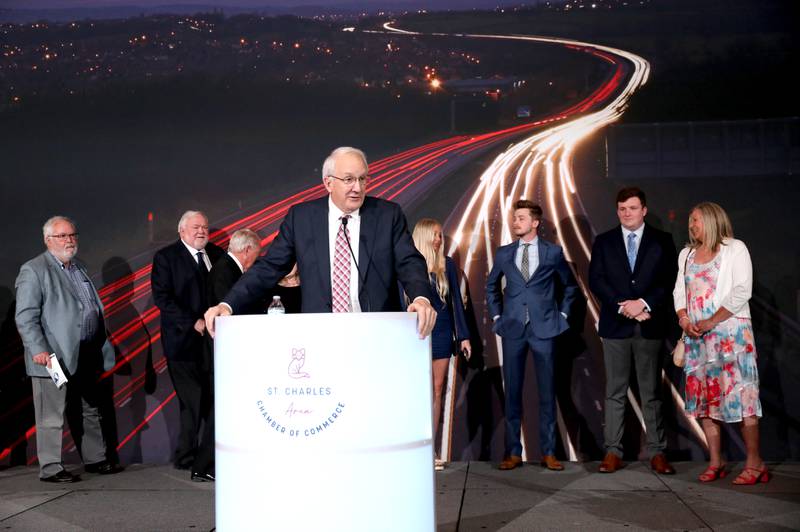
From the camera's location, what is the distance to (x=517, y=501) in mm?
5098

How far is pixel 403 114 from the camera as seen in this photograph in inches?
289

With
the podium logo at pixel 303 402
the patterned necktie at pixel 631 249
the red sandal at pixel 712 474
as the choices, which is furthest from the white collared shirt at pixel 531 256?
the podium logo at pixel 303 402

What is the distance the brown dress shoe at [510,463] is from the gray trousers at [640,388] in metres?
0.62

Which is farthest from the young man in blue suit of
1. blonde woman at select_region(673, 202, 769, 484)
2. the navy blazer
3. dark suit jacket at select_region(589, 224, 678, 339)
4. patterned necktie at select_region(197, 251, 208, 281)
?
patterned necktie at select_region(197, 251, 208, 281)

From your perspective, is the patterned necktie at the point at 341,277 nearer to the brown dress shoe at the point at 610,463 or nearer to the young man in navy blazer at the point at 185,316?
the young man in navy blazer at the point at 185,316

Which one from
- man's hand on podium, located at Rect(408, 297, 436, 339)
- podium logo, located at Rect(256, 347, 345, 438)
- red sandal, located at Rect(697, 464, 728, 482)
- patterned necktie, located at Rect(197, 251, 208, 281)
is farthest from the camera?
patterned necktie, located at Rect(197, 251, 208, 281)

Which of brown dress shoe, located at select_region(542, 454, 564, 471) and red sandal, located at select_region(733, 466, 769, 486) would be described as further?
brown dress shoe, located at select_region(542, 454, 564, 471)

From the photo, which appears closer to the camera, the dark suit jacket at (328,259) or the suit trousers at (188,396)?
the dark suit jacket at (328,259)

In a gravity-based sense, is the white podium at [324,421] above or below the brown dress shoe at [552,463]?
above

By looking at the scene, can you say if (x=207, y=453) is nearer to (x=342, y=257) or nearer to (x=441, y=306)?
(x=441, y=306)

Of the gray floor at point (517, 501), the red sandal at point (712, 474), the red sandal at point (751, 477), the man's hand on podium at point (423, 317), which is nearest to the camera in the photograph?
the man's hand on podium at point (423, 317)

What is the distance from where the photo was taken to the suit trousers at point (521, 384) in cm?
610

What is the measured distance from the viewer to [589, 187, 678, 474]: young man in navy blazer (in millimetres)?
5973

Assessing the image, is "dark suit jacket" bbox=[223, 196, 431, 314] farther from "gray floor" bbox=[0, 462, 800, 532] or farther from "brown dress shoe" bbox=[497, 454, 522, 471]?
"brown dress shoe" bbox=[497, 454, 522, 471]
